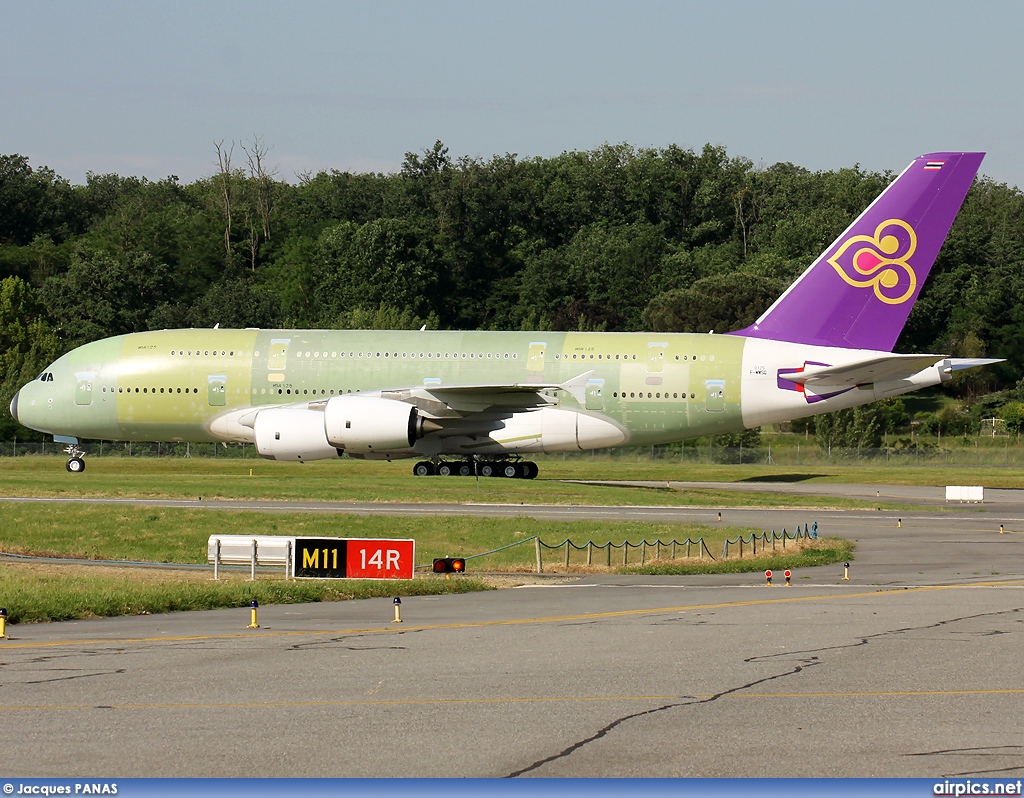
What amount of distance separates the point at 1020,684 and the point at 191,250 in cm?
10713

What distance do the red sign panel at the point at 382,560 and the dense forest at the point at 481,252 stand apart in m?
56.9

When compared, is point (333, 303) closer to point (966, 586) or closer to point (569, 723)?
point (966, 586)

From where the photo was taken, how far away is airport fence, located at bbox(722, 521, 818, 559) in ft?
96.0

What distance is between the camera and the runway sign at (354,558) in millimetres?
23953

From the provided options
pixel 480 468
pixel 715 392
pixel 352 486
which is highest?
pixel 715 392

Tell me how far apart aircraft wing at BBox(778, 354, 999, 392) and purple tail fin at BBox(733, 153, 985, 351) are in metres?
1.63

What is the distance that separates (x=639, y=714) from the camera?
37.9 feet

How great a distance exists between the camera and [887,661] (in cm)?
1455

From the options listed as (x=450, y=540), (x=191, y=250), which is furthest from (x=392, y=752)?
(x=191, y=250)

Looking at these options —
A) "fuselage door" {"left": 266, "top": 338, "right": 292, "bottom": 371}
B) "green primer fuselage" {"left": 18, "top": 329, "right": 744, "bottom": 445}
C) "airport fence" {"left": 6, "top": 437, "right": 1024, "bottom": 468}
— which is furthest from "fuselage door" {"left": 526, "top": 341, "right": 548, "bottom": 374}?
"airport fence" {"left": 6, "top": 437, "right": 1024, "bottom": 468}

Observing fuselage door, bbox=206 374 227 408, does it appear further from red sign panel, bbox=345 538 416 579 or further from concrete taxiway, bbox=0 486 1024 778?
concrete taxiway, bbox=0 486 1024 778

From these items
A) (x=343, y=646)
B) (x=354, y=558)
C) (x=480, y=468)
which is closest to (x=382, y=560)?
(x=354, y=558)

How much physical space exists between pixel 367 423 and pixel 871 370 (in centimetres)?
1740

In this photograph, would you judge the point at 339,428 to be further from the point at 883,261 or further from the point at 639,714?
the point at 639,714
